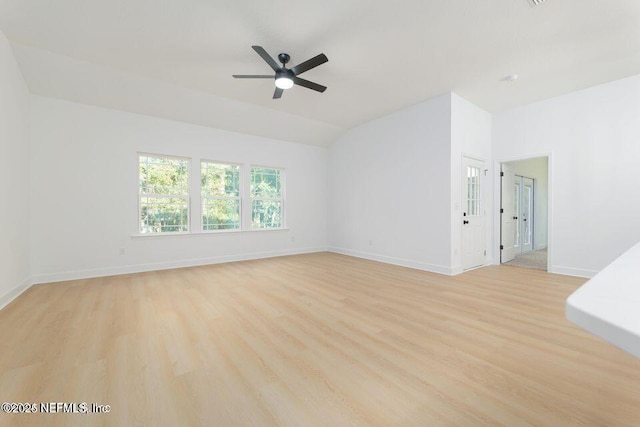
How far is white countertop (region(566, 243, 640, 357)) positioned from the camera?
16.2 inches

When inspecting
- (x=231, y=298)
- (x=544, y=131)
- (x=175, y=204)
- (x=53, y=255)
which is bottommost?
(x=231, y=298)

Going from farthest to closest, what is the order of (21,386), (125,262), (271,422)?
(125,262), (21,386), (271,422)

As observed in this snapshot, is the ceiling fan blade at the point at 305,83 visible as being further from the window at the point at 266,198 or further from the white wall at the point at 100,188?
the window at the point at 266,198

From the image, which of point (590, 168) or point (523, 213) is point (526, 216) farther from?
point (590, 168)

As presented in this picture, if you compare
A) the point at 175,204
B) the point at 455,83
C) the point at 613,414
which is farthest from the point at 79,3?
the point at 613,414

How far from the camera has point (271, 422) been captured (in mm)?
1319

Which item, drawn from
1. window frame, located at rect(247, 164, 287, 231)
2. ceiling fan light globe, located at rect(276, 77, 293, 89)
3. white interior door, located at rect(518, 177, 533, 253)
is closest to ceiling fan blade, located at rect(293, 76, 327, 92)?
ceiling fan light globe, located at rect(276, 77, 293, 89)

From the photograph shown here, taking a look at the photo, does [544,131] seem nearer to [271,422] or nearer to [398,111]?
[398,111]

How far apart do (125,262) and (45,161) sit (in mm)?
1941

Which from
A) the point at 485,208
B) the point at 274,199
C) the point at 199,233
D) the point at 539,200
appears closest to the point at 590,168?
the point at 485,208

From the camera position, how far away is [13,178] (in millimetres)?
3246

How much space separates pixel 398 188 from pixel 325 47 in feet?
9.83

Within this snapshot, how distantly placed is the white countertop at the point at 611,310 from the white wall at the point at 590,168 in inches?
186

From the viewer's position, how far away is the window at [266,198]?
240 inches
